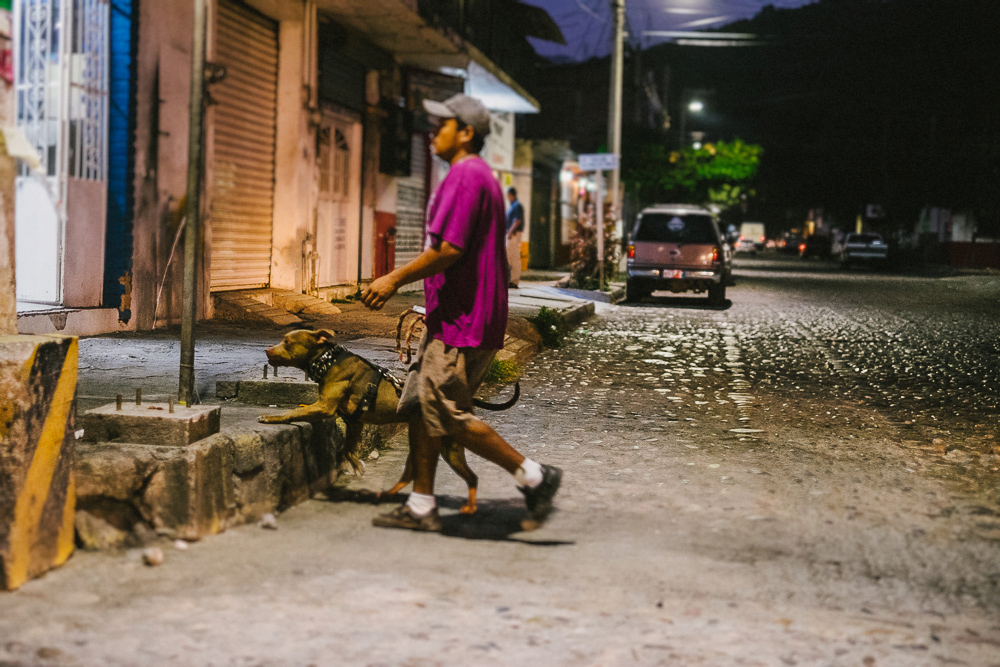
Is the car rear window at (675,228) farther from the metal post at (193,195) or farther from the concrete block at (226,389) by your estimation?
the metal post at (193,195)

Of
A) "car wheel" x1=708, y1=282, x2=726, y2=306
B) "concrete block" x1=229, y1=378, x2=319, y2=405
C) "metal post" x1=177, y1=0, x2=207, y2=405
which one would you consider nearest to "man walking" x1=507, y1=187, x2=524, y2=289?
"car wheel" x1=708, y1=282, x2=726, y2=306

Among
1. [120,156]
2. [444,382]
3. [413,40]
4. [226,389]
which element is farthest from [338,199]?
[444,382]

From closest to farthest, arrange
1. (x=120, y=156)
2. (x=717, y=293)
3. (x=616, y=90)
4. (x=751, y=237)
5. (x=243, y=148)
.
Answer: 1. (x=120, y=156)
2. (x=243, y=148)
3. (x=717, y=293)
4. (x=616, y=90)
5. (x=751, y=237)

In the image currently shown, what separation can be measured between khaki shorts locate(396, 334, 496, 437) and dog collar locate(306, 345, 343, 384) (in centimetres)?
65

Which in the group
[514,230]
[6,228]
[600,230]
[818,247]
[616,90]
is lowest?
[6,228]

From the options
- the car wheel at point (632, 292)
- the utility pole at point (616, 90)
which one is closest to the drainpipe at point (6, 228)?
the car wheel at point (632, 292)

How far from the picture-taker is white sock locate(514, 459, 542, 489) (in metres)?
4.67

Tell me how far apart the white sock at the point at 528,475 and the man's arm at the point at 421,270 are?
948 mm

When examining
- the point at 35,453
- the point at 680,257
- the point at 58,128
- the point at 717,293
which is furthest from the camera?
the point at 717,293

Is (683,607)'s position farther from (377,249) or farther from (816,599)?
(377,249)

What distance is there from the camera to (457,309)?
4.54m

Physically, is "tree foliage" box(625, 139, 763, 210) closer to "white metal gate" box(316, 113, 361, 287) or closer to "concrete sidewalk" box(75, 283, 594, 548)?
"white metal gate" box(316, 113, 361, 287)

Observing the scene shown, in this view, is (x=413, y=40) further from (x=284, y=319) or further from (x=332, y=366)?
(x=332, y=366)

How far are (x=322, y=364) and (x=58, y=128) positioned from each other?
5.60 meters
